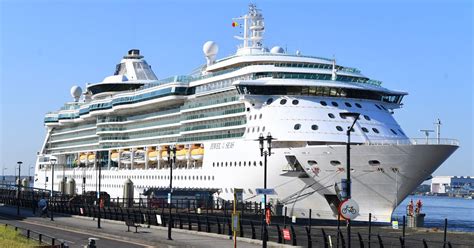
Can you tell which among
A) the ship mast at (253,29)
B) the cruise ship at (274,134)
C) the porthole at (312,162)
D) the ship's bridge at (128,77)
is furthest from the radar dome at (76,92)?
the porthole at (312,162)

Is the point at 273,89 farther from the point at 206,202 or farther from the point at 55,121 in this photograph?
the point at 55,121

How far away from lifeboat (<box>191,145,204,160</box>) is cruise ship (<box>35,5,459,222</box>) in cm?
9

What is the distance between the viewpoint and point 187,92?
74.8m

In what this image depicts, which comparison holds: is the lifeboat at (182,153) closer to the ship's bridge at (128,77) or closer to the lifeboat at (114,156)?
the lifeboat at (114,156)

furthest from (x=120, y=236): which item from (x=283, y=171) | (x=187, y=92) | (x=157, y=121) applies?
(x=157, y=121)

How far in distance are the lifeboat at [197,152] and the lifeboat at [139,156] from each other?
13.1m

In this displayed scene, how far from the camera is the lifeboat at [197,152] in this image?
226 ft

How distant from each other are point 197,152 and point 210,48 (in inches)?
533

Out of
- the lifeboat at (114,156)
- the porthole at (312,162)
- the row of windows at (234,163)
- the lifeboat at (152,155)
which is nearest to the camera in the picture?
the porthole at (312,162)

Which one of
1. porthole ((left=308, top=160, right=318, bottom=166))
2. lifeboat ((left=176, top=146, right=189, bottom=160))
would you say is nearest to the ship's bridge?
lifeboat ((left=176, top=146, right=189, bottom=160))

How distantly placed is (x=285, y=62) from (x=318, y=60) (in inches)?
111

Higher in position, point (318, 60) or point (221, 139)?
point (318, 60)

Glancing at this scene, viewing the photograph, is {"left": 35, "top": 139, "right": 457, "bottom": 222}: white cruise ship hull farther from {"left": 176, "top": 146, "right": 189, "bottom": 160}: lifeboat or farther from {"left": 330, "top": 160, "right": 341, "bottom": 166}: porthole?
{"left": 176, "top": 146, "right": 189, "bottom": 160}: lifeboat

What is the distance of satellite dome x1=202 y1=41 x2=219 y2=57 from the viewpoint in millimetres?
78319
